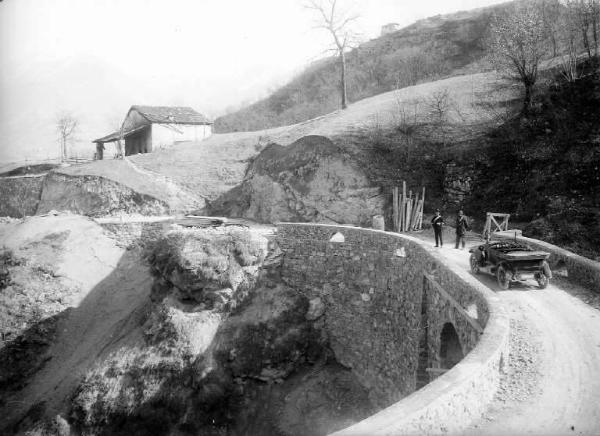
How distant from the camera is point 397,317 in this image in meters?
13.9

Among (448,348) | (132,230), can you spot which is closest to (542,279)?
(448,348)

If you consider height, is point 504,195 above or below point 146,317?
above

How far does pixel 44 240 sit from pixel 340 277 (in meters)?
16.9

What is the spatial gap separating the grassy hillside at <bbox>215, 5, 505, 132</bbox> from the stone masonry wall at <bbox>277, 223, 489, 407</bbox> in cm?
3010

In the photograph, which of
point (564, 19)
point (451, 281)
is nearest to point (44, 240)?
point (451, 281)

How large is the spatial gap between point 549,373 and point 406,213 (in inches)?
622

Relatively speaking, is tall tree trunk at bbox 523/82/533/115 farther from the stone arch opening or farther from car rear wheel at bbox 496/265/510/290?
the stone arch opening

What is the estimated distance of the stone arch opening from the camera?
9.91 m

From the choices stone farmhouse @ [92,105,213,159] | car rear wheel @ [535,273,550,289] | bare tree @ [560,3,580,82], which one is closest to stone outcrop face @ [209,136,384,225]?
car rear wheel @ [535,273,550,289]

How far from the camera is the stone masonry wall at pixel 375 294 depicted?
36.7 ft

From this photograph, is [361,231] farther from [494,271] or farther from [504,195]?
[504,195]

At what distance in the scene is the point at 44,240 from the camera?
76.8 ft

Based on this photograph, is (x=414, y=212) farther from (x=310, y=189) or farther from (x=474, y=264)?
(x=474, y=264)

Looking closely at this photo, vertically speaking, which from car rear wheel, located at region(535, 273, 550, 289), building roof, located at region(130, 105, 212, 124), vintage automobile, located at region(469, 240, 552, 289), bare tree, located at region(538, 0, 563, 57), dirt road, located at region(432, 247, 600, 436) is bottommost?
dirt road, located at region(432, 247, 600, 436)
